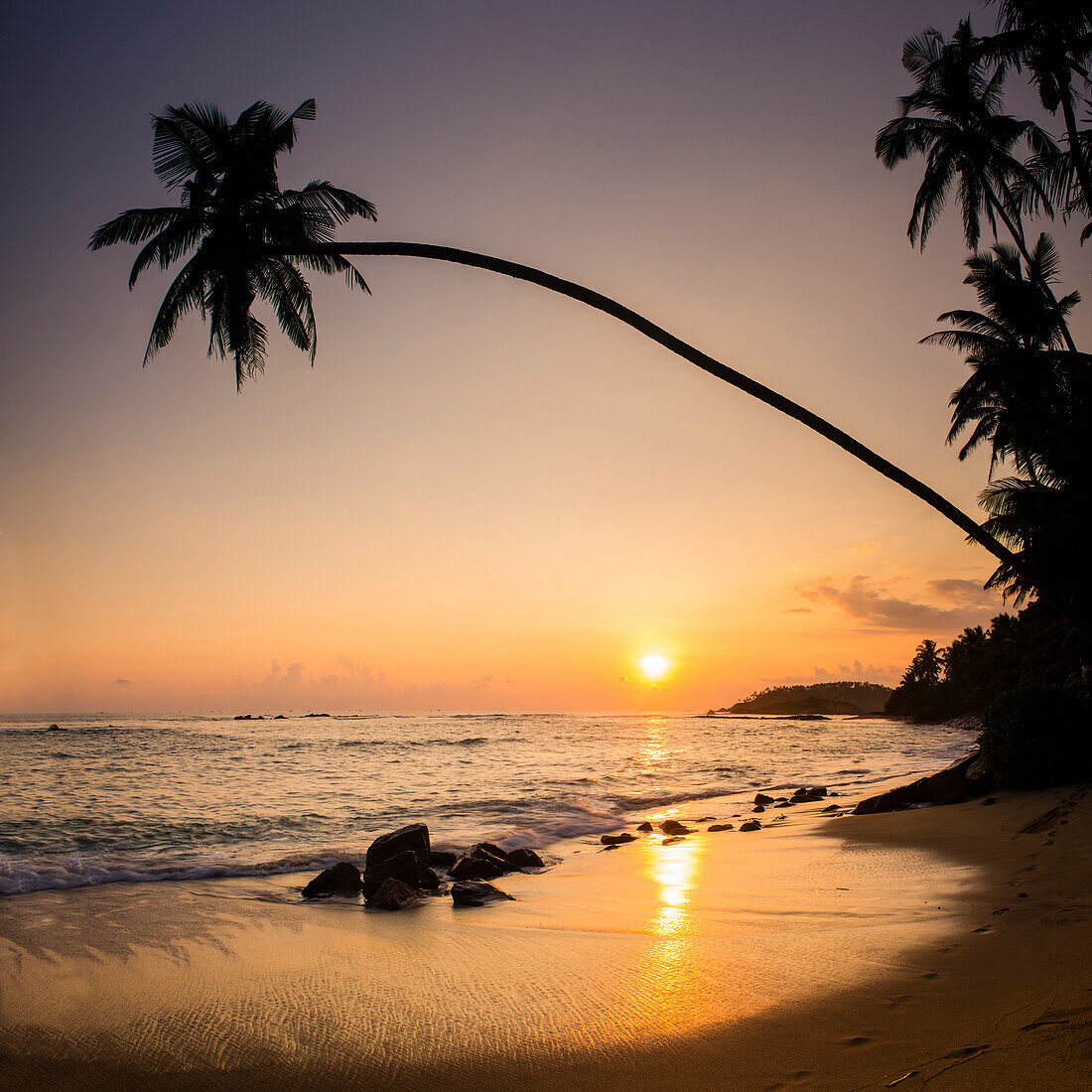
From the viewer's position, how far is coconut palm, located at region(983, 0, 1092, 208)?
53.5ft

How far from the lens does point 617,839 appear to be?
13.8m

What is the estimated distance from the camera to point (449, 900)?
8.70 m

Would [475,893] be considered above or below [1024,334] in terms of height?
below

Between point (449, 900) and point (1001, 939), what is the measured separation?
6178 millimetres

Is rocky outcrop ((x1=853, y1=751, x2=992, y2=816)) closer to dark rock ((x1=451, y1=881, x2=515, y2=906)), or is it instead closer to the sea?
the sea

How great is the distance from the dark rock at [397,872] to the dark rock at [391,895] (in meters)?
0.29

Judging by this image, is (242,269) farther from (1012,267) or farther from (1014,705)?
(1012,267)

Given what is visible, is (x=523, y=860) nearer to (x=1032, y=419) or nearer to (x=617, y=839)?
(x=617, y=839)

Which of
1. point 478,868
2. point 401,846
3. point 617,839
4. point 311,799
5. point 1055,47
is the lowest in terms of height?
point 311,799

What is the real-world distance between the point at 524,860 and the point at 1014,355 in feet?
66.2

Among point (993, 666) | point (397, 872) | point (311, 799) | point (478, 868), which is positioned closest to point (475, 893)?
point (397, 872)

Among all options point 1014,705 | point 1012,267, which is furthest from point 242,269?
point 1012,267

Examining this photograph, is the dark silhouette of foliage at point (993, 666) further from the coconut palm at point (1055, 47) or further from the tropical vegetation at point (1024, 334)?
the coconut palm at point (1055, 47)

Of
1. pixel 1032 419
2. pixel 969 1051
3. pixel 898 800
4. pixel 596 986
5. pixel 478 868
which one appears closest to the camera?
pixel 969 1051
